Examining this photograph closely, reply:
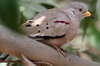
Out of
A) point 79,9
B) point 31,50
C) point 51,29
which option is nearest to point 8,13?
point 31,50

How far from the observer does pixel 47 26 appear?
96 cm

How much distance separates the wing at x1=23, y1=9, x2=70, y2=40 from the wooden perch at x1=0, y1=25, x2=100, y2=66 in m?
0.13

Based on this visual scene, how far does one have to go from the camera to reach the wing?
A: 91 cm

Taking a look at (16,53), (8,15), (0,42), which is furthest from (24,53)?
(8,15)

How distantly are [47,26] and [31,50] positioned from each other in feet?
0.92

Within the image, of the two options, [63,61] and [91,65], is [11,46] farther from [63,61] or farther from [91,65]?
[91,65]

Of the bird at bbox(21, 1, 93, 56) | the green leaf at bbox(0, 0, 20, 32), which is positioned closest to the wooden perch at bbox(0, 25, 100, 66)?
the bird at bbox(21, 1, 93, 56)

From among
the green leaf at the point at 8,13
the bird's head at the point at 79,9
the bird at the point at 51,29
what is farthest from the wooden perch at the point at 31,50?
the bird's head at the point at 79,9

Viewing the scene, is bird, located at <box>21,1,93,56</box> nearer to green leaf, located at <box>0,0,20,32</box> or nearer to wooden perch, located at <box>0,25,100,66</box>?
wooden perch, located at <box>0,25,100,66</box>

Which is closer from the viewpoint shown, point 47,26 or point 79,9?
point 47,26

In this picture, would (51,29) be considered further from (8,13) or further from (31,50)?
(8,13)

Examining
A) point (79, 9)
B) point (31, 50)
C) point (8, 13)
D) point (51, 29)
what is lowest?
point (8, 13)

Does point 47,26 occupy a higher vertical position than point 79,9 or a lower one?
lower

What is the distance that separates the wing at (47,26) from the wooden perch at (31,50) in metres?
0.13
